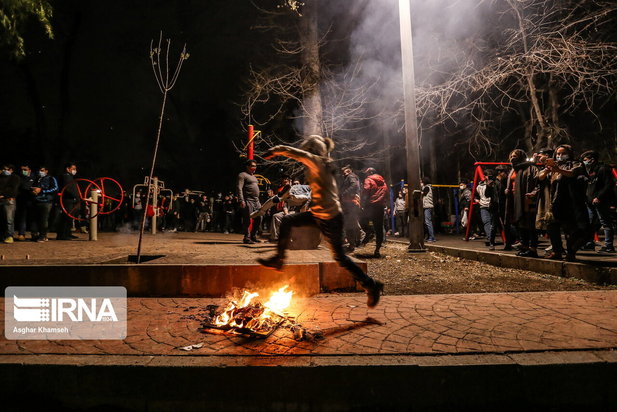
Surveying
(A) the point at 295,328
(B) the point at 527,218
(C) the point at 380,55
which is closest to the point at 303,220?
(A) the point at 295,328

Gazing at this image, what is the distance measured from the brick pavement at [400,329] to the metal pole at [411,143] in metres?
4.90

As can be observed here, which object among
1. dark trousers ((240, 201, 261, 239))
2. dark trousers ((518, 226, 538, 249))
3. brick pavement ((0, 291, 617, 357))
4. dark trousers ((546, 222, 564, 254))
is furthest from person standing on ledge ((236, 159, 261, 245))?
dark trousers ((546, 222, 564, 254))

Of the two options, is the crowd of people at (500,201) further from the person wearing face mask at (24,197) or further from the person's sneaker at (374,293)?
the person's sneaker at (374,293)

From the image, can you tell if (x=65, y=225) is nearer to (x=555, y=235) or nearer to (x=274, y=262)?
(x=274, y=262)

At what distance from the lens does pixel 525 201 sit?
7.57 meters

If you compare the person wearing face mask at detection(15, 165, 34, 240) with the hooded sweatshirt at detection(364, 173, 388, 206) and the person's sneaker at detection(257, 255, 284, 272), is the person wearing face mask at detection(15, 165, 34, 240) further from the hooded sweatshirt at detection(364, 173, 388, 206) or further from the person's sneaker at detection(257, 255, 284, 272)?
the person's sneaker at detection(257, 255, 284, 272)

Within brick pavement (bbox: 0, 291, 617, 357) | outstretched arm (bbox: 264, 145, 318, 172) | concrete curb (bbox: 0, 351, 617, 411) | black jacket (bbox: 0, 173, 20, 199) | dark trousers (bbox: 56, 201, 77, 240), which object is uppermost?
black jacket (bbox: 0, 173, 20, 199)

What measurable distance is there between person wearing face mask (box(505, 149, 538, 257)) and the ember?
6067 millimetres

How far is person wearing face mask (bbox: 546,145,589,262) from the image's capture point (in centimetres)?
629

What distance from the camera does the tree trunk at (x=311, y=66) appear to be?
1423cm

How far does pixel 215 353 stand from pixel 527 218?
7222 mm

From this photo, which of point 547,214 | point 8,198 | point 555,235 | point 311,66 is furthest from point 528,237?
point 8,198

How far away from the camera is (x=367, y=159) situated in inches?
653

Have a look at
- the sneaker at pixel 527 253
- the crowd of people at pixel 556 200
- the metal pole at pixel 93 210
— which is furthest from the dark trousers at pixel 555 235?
the metal pole at pixel 93 210
